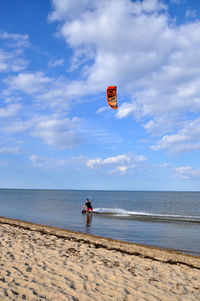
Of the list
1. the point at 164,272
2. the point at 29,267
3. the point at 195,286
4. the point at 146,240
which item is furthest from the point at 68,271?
the point at 146,240

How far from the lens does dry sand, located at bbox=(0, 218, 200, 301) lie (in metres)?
5.81

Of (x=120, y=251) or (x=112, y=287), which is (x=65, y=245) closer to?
(x=120, y=251)

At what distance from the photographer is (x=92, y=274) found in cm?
714

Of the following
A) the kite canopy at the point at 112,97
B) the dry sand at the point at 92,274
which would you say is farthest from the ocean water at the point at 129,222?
the kite canopy at the point at 112,97

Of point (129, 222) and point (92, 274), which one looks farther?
point (129, 222)

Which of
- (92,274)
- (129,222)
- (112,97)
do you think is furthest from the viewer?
(129,222)

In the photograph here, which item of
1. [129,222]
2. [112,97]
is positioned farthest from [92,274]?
[129,222]

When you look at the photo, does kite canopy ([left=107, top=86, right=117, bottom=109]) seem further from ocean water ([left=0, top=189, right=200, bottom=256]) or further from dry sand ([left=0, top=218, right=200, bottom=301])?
dry sand ([left=0, top=218, right=200, bottom=301])

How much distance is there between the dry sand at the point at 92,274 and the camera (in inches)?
229

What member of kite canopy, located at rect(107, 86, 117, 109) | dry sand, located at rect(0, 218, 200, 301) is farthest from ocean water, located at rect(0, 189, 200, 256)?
kite canopy, located at rect(107, 86, 117, 109)

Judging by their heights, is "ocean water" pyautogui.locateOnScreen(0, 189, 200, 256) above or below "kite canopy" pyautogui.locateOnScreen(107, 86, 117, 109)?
below

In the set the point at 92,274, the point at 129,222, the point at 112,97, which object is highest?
the point at 112,97

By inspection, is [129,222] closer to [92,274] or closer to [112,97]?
[112,97]

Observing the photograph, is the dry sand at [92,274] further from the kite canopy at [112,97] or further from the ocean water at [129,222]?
the kite canopy at [112,97]
